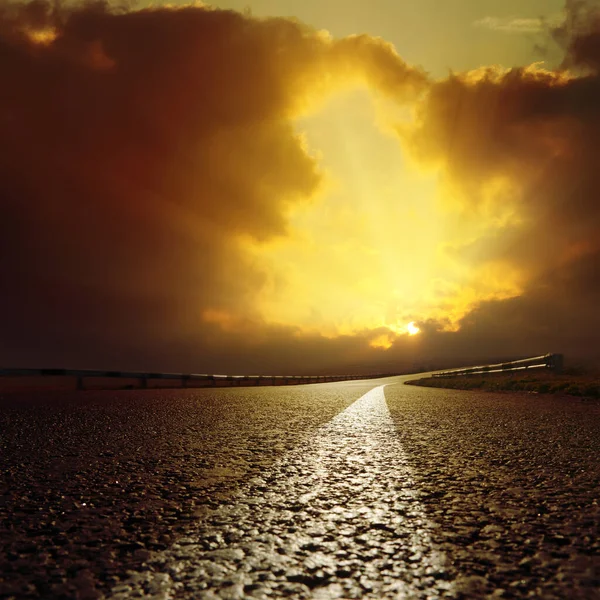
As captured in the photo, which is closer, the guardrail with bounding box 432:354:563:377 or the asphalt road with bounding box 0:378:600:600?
the asphalt road with bounding box 0:378:600:600

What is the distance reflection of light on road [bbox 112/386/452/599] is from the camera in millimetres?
2176

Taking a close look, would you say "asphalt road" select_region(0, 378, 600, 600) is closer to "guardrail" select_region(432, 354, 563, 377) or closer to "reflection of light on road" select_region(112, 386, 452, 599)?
"reflection of light on road" select_region(112, 386, 452, 599)

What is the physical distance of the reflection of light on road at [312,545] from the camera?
85.7 inches

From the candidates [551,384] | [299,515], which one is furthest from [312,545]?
[551,384]

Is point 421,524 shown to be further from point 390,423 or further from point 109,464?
point 390,423

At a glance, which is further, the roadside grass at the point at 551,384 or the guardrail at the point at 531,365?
the guardrail at the point at 531,365

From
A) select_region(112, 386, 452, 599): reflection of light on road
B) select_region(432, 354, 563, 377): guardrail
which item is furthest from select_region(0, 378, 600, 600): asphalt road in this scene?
select_region(432, 354, 563, 377): guardrail

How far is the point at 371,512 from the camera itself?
126 inches

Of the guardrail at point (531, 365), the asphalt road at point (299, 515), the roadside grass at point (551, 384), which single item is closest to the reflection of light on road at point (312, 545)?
the asphalt road at point (299, 515)

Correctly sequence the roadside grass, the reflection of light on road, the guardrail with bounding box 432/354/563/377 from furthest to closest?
the guardrail with bounding box 432/354/563/377 → the roadside grass → the reflection of light on road

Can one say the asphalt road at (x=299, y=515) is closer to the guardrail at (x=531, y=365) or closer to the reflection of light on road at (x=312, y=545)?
the reflection of light on road at (x=312, y=545)

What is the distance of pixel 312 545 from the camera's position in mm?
2652

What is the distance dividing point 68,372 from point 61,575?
562 inches

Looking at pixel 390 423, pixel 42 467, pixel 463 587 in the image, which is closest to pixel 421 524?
pixel 463 587
